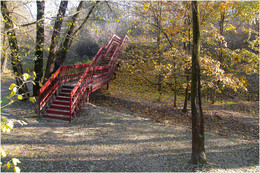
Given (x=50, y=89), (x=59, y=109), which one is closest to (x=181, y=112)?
(x=59, y=109)

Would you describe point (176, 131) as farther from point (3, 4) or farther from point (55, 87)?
point (3, 4)

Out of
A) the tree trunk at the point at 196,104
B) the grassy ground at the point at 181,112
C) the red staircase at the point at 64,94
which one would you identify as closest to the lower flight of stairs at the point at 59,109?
the red staircase at the point at 64,94

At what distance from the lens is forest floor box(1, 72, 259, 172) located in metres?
5.23

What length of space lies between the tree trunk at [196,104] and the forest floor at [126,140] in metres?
0.43

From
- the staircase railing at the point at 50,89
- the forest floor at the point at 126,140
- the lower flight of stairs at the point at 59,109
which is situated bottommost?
the forest floor at the point at 126,140

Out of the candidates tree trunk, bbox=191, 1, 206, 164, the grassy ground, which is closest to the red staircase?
the grassy ground

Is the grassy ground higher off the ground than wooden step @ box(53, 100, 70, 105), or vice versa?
wooden step @ box(53, 100, 70, 105)

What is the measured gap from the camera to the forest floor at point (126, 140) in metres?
5.23

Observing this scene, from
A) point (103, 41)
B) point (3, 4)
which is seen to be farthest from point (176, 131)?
point (103, 41)

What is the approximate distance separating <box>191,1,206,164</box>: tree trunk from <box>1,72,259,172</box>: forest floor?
427 millimetres

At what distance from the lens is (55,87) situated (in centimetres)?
887

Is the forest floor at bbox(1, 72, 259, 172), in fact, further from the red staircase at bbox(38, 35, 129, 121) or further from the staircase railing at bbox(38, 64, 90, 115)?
the staircase railing at bbox(38, 64, 90, 115)

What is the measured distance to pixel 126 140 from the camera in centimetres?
677

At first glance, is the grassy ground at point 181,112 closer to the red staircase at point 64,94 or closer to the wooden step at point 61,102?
the red staircase at point 64,94
